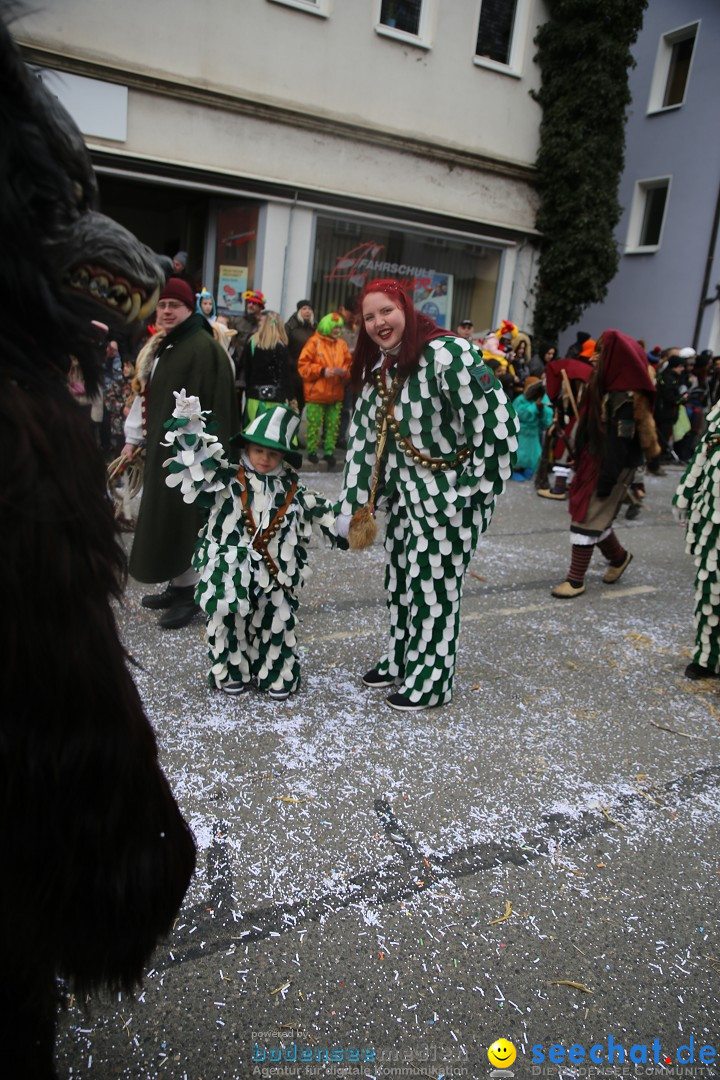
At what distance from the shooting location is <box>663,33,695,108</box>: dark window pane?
1658cm

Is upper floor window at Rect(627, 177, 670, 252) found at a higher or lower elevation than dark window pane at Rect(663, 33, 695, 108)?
lower

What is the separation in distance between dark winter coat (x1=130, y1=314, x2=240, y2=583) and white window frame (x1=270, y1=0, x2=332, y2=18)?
8.09 m

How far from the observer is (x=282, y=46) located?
10086 millimetres

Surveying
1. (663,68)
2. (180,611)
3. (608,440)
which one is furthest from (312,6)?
(663,68)

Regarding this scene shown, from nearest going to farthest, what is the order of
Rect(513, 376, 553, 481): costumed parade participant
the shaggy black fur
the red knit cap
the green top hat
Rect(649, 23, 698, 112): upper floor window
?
the shaggy black fur
the green top hat
the red knit cap
Rect(513, 376, 553, 481): costumed parade participant
Rect(649, 23, 698, 112): upper floor window

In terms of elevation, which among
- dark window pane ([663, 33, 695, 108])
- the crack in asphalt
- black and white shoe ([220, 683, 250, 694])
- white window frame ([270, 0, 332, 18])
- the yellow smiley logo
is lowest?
the yellow smiley logo

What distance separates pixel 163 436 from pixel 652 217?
55.1 ft

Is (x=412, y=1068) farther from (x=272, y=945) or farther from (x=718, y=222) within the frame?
(x=718, y=222)

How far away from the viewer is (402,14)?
1111 cm

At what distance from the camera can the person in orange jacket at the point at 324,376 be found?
8.66 m

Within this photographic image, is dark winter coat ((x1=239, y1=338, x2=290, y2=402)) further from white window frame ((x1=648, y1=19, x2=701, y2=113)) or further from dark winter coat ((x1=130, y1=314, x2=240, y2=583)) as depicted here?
white window frame ((x1=648, y1=19, x2=701, y2=113))

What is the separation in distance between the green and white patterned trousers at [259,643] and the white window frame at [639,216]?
53.7ft

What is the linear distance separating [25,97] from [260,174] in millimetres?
10357

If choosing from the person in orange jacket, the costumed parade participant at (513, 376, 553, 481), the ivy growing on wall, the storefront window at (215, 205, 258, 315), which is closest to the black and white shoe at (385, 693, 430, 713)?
the person in orange jacket
